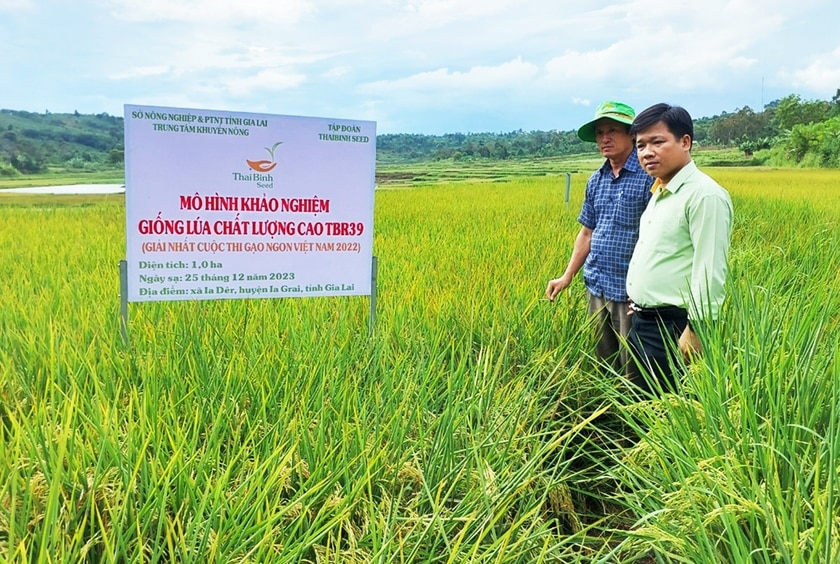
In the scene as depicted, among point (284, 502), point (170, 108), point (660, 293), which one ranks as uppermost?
point (170, 108)

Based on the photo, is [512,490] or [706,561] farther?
[512,490]

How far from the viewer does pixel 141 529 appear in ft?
3.57

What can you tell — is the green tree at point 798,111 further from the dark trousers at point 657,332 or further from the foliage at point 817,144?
the dark trousers at point 657,332

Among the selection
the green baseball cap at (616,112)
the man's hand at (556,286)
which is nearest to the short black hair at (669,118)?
the green baseball cap at (616,112)

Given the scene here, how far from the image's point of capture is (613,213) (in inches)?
96.6

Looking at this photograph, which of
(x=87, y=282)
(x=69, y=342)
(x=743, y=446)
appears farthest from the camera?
(x=87, y=282)

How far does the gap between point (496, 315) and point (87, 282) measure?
2.29 metres

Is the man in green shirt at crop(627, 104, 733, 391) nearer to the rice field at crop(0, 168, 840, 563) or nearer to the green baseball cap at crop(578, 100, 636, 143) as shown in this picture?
the rice field at crop(0, 168, 840, 563)

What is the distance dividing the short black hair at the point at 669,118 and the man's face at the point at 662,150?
12 mm

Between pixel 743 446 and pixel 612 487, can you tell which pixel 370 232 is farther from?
pixel 743 446

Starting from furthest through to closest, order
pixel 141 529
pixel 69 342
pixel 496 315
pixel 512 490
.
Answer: pixel 496 315 < pixel 69 342 < pixel 512 490 < pixel 141 529

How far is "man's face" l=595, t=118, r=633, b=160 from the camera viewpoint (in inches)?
93.9

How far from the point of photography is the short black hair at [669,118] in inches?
74.8

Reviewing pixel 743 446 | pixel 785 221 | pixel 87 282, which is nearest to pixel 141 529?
pixel 743 446
